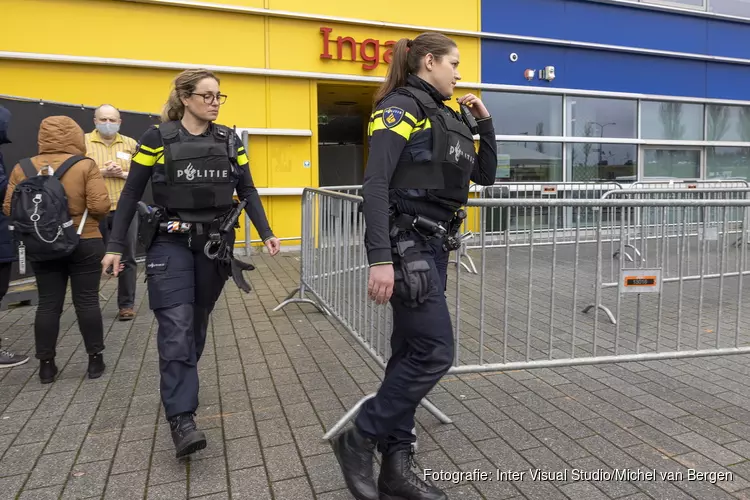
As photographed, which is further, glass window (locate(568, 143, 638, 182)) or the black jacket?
glass window (locate(568, 143, 638, 182))

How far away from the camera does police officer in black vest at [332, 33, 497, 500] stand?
2236mm

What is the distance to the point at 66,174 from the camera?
3.86 metres

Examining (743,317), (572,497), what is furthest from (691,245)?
(572,497)

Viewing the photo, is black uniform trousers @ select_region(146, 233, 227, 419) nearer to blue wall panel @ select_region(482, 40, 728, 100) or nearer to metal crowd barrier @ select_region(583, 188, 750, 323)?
metal crowd barrier @ select_region(583, 188, 750, 323)

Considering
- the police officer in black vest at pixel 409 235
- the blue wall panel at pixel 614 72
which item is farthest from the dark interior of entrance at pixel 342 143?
the police officer in black vest at pixel 409 235

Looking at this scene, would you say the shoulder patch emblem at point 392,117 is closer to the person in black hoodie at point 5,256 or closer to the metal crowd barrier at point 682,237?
the metal crowd barrier at point 682,237

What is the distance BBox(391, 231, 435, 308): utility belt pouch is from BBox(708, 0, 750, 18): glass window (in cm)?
1415

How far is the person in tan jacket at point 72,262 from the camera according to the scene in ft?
→ 12.7

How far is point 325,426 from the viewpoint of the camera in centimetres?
320

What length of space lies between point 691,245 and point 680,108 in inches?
404

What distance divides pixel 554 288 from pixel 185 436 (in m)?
2.82

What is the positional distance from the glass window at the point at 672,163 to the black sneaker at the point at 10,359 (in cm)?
1260

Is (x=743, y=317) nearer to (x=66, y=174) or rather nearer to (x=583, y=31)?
(x=66, y=174)

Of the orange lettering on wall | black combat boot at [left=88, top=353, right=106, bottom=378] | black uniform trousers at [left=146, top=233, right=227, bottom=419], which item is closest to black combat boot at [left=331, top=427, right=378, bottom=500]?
black uniform trousers at [left=146, top=233, right=227, bottom=419]
